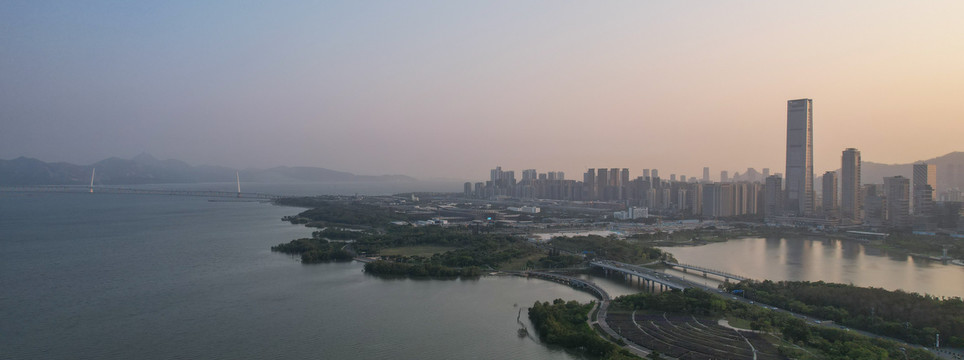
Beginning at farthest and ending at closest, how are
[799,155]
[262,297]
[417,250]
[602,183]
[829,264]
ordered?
1. [602,183]
2. [799,155]
3. [417,250]
4. [829,264]
5. [262,297]

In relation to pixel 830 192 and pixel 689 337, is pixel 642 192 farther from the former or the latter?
pixel 689 337

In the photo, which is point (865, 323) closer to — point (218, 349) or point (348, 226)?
point (218, 349)

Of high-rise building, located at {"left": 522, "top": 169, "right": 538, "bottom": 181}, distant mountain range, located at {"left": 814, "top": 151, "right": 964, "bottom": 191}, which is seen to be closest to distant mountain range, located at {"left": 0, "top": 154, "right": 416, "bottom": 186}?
high-rise building, located at {"left": 522, "top": 169, "right": 538, "bottom": 181}

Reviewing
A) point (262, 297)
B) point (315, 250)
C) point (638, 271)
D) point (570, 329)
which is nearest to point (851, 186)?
point (638, 271)

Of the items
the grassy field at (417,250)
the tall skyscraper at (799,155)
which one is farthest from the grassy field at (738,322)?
the tall skyscraper at (799,155)

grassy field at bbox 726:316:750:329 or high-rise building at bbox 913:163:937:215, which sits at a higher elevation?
high-rise building at bbox 913:163:937:215

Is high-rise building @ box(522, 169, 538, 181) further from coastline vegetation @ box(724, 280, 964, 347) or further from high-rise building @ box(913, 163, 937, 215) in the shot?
coastline vegetation @ box(724, 280, 964, 347)

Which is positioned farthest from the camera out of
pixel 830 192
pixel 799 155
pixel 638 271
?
pixel 799 155
